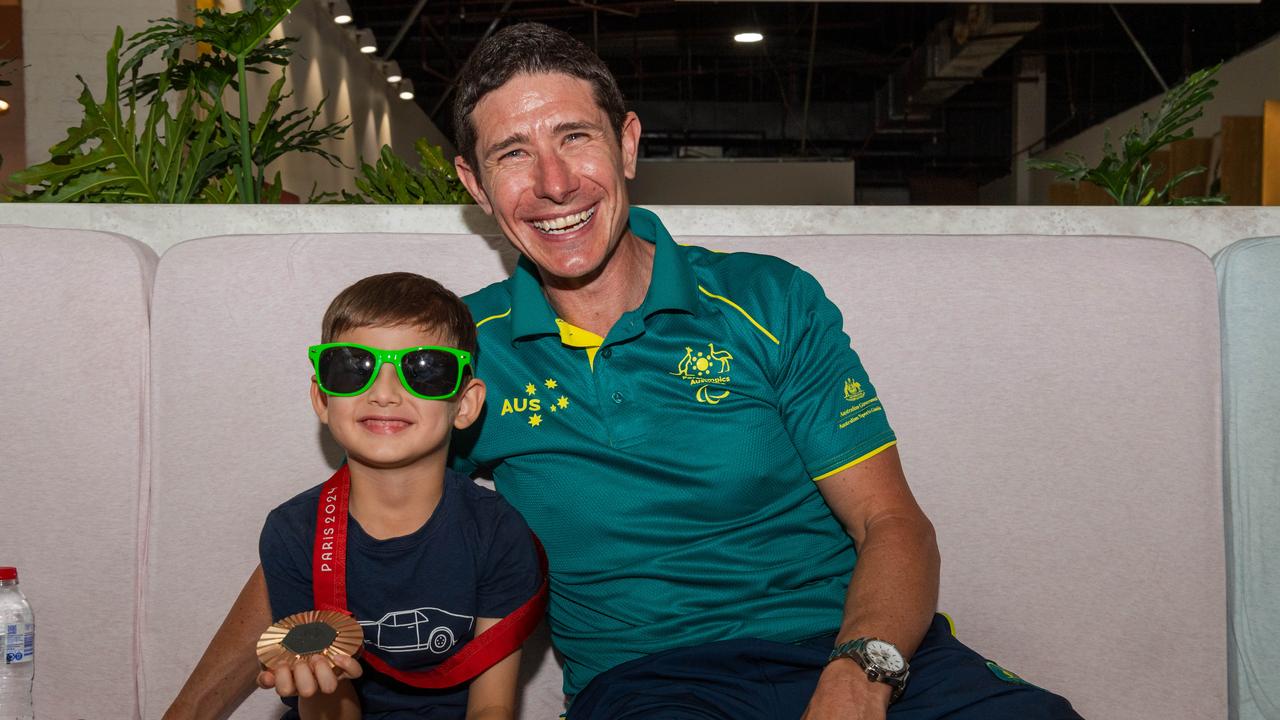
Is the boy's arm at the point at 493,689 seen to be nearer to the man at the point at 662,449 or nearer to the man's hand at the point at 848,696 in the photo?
the man at the point at 662,449

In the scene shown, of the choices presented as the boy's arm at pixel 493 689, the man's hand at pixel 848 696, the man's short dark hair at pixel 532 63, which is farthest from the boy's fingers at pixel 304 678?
the man's short dark hair at pixel 532 63

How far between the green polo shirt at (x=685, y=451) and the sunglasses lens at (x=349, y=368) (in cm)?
26

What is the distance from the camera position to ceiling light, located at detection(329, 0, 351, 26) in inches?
371

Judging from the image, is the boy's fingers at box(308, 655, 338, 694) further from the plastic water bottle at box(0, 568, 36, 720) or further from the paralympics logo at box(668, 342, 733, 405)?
the plastic water bottle at box(0, 568, 36, 720)

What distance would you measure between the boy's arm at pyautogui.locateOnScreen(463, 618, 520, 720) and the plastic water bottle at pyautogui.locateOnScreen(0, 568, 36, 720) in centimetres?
84

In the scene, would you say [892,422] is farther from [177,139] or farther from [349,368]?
[177,139]

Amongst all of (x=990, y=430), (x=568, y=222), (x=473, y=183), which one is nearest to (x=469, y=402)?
(x=568, y=222)

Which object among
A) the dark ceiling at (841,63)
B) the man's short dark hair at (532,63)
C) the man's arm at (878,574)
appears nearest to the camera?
the man's arm at (878,574)

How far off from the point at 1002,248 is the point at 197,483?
1524 mm

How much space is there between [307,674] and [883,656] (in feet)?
2.38

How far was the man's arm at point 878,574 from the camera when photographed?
1.37 metres

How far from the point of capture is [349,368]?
4.99ft

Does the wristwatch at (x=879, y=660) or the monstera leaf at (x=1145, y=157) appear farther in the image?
the monstera leaf at (x=1145, y=157)

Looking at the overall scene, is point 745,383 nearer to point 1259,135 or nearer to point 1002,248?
point 1002,248
